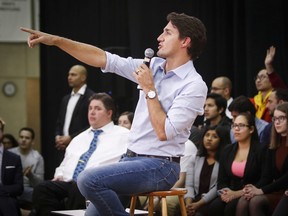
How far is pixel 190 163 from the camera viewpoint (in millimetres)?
6090

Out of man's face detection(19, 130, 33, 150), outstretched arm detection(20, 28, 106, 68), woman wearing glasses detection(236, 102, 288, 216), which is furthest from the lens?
man's face detection(19, 130, 33, 150)

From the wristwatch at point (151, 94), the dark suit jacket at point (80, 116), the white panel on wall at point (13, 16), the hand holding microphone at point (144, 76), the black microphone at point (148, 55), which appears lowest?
the dark suit jacket at point (80, 116)

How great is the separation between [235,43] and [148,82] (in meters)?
4.10

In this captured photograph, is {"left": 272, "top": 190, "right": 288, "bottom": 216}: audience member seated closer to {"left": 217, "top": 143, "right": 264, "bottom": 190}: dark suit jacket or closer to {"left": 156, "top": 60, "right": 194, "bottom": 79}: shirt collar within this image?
{"left": 217, "top": 143, "right": 264, "bottom": 190}: dark suit jacket

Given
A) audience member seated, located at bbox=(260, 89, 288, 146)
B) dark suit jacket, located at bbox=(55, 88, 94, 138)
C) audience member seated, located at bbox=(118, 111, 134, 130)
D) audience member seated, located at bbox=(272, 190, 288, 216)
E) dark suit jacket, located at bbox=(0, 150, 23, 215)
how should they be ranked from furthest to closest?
dark suit jacket, located at bbox=(55, 88, 94, 138) < audience member seated, located at bbox=(118, 111, 134, 130) < dark suit jacket, located at bbox=(0, 150, 23, 215) < audience member seated, located at bbox=(260, 89, 288, 146) < audience member seated, located at bbox=(272, 190, 288, 216)

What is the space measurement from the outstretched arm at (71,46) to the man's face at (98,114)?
2269mm

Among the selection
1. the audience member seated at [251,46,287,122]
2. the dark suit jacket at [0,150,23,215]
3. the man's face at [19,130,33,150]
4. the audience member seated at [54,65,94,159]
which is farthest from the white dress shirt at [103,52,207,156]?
the man's face at [19,130,33,150]

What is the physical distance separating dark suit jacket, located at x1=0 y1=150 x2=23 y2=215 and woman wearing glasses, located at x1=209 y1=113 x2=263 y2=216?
1.97 meters

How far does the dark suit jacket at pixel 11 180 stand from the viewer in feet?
21.0

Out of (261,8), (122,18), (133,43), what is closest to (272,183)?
(261,8)

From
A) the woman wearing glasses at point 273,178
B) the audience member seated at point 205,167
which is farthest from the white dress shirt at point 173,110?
the audience member seated at point 205,167

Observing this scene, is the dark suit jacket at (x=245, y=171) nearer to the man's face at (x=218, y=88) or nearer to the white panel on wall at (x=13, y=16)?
the man's face at (x=218, y=88)

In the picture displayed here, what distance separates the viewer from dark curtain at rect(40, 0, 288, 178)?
7.17 m

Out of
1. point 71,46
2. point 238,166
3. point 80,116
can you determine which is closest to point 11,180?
point 80,116
